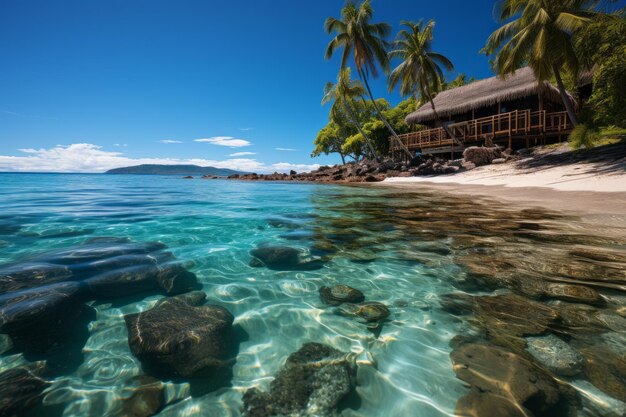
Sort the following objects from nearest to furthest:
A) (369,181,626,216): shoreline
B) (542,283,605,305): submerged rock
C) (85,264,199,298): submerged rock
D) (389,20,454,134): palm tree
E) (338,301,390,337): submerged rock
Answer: (338,301,390,337): submerged rock < (542,283,605,305): submerged rock < (85,264,199,298): submerged rock < (369,181,626,216): shoreline < (389,20,454,134): palm tree

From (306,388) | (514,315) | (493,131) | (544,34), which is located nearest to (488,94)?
(493,131)

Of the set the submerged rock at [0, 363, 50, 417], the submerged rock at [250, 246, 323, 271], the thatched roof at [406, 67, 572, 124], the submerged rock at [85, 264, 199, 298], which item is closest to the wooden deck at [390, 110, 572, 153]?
the thatched roof at [406, 67, 572, 124]

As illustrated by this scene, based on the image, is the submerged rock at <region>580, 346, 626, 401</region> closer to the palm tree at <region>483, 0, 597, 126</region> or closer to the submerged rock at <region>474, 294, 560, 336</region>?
the submerged rock at <region>474, 294, 560, 336</region>

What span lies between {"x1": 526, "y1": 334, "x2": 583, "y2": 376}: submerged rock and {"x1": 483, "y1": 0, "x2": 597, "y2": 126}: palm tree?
51.0 ft

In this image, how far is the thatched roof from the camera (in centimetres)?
1872

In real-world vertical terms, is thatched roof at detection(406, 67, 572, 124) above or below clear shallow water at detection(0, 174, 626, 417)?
above

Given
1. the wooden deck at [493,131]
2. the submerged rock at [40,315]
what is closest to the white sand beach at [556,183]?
the wooden deck at [493,131]

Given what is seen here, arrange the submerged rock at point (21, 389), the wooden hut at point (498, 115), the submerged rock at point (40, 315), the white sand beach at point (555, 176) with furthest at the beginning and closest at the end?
1. the wooden hut at point (498, 115)
2. the white sand beach at point (555, 176)
3. the submerged rock at point (40, 315)
4. the submerged rock at point (21, 389)

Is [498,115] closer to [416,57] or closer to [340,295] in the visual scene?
[416,57]

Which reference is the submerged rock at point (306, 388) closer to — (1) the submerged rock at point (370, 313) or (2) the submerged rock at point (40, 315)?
(1) the submerged rock at point (370, 313)

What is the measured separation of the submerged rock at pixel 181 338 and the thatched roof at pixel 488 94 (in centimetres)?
2098

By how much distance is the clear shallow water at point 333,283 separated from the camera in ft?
5.39

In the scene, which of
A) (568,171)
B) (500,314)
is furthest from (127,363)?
(568,171)

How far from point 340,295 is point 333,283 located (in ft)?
1.00
